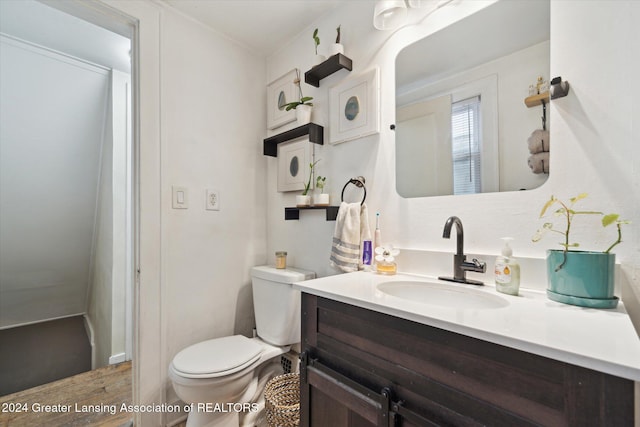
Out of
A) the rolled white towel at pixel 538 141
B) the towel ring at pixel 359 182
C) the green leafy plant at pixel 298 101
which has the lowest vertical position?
the towel ring at pixel 359 182

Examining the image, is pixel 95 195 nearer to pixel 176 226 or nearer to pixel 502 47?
pixel 176 226

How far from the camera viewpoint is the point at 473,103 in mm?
1072

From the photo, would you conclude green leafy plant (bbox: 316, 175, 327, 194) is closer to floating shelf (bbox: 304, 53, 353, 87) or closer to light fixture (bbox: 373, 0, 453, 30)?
floating shelf (bbox: 304, 53, 353, 87)

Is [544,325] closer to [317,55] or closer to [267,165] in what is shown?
[317,55]

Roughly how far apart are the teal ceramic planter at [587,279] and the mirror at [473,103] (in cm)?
30

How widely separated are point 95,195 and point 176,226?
1.86 meters

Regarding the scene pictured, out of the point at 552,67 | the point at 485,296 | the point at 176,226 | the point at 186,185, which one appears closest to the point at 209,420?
the point at 176,226

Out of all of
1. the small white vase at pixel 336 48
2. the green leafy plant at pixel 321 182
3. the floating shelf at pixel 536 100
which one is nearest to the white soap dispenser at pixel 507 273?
the floating shelf at pixel 536 100

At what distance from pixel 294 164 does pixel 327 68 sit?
23.0 inches

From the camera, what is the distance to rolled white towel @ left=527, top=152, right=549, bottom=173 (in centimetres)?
91

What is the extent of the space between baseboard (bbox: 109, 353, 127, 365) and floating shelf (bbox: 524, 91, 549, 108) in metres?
3.00

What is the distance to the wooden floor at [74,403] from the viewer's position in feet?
5.00

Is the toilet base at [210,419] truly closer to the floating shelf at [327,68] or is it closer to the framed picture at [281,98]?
the framed picture at [281,98]

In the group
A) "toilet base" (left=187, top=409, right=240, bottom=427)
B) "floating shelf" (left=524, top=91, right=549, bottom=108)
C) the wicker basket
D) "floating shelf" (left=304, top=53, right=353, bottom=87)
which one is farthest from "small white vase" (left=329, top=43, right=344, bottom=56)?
"toilet base" (left=187, top=409, right=240, bottom=427)
